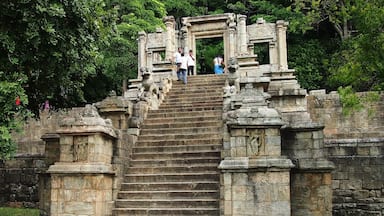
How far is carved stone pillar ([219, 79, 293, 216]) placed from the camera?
7.46 meters

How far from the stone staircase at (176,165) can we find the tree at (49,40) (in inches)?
95.5

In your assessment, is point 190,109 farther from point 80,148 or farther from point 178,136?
point 80,148

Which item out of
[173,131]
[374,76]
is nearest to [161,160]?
[173,131]

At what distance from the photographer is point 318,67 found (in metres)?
23.6

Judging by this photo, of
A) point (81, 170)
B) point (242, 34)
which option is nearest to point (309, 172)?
point (81, 170)

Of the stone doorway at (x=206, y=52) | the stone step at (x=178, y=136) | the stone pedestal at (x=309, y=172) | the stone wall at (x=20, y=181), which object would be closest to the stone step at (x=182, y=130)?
the stone step at (x=178, y=136)

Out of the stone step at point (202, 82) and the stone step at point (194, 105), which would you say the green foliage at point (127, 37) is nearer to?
the stone step at point (202, 82)

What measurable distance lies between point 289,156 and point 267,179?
1196 mm

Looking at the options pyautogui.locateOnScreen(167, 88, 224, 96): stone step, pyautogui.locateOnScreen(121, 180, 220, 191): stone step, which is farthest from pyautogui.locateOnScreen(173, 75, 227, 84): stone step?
pyautogui.locateOnScreen(121, 180, 220, 191): stone step

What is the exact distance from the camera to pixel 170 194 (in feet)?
29.2

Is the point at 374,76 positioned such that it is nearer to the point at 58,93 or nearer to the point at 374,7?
the point at 374,7

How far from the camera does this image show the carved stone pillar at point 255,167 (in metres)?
7.46

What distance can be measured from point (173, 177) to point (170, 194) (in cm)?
52

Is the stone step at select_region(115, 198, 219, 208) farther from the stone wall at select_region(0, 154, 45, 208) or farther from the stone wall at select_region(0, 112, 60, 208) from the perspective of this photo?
the stone wall at select_region(0, 154, 45, 208)
